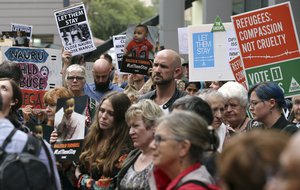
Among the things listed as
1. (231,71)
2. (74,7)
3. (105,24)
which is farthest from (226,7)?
(105,24)

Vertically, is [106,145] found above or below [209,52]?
below

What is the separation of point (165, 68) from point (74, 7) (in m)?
5.27

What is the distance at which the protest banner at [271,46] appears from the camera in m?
8.83

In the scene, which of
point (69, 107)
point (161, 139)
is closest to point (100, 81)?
point (69, 107)

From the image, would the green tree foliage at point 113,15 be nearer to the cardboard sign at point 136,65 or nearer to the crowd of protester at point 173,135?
the cardboard sign at point 136,65

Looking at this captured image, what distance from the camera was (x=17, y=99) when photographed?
21.6 feet

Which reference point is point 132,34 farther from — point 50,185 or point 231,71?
point 50,185

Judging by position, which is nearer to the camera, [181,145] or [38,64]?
[181,145]

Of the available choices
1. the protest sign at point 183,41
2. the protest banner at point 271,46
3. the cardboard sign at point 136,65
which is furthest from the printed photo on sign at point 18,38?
the protest banner at point 271,46

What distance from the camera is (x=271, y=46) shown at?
9.10 metres

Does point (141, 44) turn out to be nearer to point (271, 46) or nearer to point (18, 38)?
point (18, 38)

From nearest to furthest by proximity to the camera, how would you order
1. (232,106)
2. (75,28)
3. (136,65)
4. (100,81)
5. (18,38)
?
(232,106) → (100,81) → (136,65) → (75,28) → (18,38)

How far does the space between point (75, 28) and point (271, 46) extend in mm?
5022

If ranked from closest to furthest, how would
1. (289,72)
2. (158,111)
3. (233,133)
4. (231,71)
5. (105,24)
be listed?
1. (158,111)
2. (233,133)
3. (289,72)
4. (231,71)
5. (105,24)
